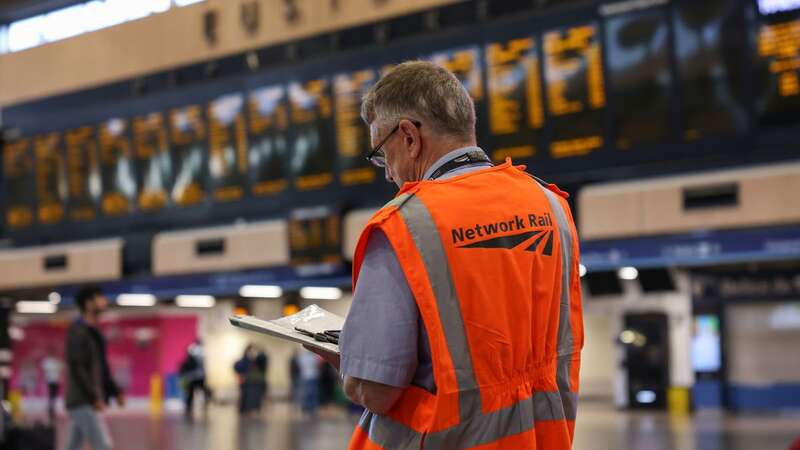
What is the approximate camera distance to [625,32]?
33.9 ft

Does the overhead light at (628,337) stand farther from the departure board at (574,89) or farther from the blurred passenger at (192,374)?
the departure board at (574,89)

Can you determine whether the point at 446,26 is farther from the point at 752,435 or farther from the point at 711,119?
the point at 752,435

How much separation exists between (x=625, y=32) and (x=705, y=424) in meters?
9.14

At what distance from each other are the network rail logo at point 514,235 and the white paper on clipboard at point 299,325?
40cm

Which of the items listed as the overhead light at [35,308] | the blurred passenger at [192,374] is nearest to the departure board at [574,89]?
the blurred passenger at [192,374]

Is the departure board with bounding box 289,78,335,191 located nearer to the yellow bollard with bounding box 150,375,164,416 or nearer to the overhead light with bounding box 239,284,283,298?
the overhead light with bounding box 239,284,283,298

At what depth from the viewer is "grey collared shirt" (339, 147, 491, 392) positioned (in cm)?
199

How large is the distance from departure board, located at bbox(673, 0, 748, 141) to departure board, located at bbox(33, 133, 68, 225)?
9.53 metres

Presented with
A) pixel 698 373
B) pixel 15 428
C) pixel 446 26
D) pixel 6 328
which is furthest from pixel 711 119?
pixel 698 373

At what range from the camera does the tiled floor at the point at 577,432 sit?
12.6m

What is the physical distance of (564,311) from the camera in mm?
2301

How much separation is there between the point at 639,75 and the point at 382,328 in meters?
8.76

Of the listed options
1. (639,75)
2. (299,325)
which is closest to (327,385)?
(639,75)

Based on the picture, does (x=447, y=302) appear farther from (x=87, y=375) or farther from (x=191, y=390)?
(x=191, y=390)
